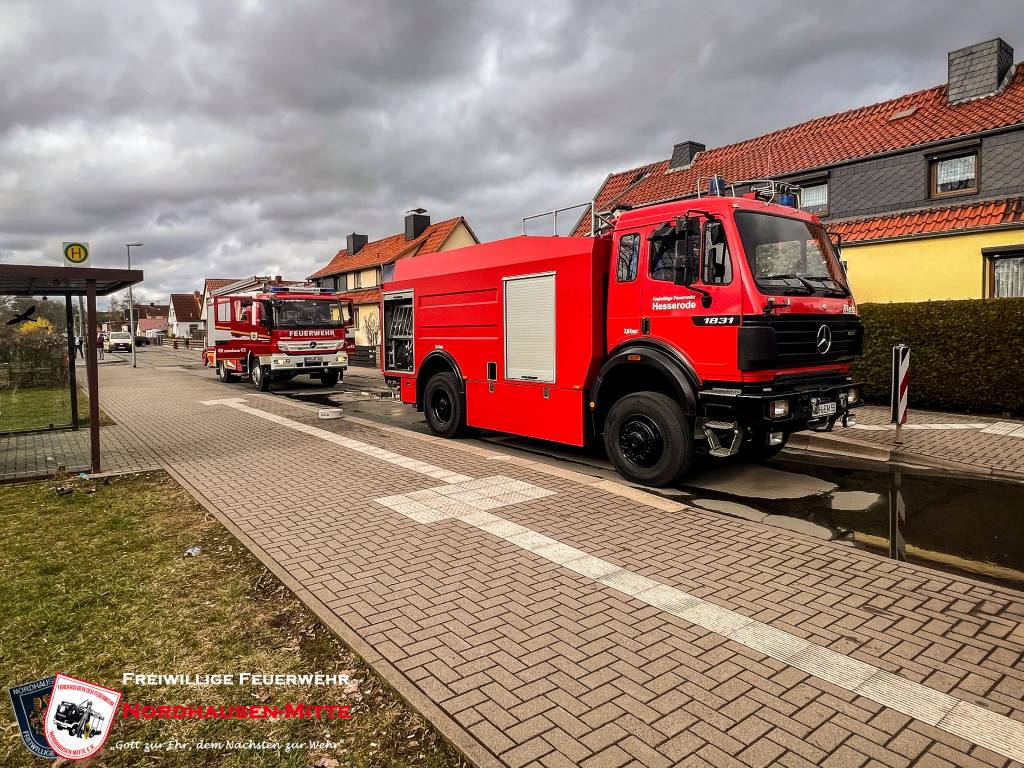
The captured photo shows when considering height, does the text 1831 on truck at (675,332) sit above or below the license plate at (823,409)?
above

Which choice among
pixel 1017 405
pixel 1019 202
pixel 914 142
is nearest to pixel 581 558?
pixel 1017 405

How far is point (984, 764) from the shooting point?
8.07 feet

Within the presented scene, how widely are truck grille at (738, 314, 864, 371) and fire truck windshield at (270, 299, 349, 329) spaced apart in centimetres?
1425

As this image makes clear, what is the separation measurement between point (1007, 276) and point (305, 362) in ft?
56.1

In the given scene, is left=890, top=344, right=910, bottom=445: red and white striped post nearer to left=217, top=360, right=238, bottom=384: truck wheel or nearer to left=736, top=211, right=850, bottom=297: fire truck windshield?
left=736, top=211, right=850, bottom=297: fire truck windshield

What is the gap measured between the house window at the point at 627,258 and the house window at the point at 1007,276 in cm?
1105

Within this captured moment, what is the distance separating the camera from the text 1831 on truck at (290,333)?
17.4 metres

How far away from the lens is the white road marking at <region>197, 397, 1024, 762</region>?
8.93 feet

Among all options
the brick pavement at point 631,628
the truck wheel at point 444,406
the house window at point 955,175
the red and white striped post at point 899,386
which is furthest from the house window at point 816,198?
the brick pavement at point 631,628

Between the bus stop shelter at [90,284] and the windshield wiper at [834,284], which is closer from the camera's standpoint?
the windshield wiper at [834,284]

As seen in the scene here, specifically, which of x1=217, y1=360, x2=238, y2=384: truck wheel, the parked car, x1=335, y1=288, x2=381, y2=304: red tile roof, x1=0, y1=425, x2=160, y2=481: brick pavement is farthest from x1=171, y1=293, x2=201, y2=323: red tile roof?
x1=0, y1=425, x2=160, y2=481: brick pavement

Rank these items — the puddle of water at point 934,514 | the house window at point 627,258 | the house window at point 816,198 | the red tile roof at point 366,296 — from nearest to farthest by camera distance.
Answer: the puddle of water at point 934,514, the house window at point 627,258, the house window at point 816,198, the red tile roof at point 366,296

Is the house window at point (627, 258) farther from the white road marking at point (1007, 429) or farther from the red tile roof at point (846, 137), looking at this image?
the white road marking at point (1007, 429)
